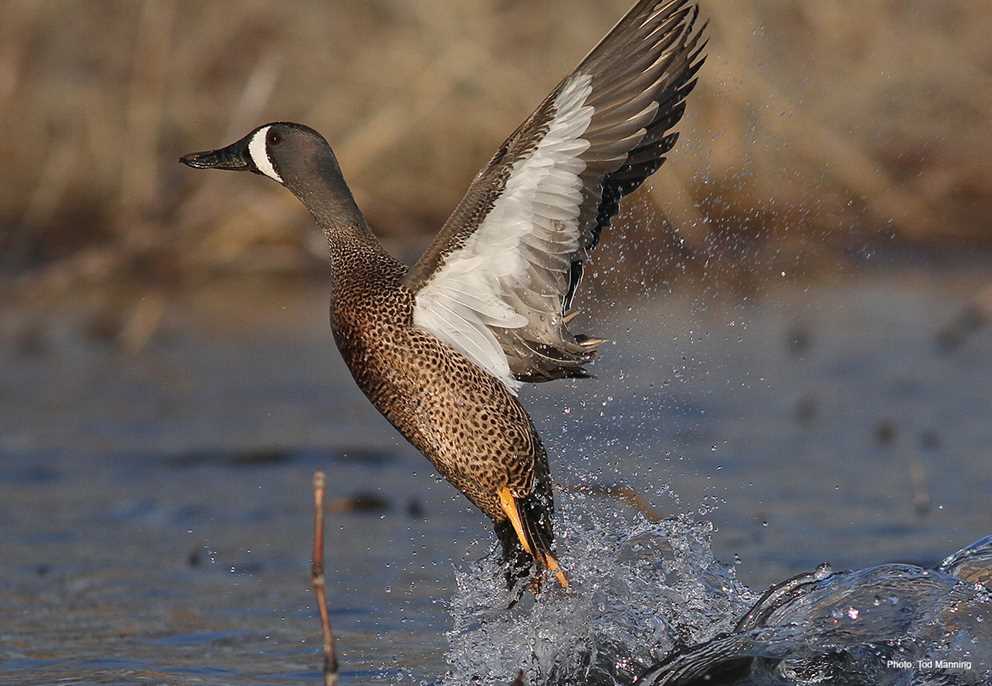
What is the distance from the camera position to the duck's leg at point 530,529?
4355 mm

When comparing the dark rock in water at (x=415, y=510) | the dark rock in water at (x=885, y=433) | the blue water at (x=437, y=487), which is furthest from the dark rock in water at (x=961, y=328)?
the dark rock in water at (x=415, y=510)

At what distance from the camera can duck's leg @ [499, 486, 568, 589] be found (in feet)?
14.3

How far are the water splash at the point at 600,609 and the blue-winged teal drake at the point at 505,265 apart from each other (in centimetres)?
22

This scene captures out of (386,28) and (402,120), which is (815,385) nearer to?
(402,120)

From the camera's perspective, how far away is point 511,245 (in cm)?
421

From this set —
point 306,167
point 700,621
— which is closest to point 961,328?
point 700,621

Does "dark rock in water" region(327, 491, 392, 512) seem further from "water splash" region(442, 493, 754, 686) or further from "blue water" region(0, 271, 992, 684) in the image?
"water splash" region(442, 493, 754, 686)

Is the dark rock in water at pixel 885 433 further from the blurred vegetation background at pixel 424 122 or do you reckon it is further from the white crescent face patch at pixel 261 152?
the white crescent face patch at pixel 261 152

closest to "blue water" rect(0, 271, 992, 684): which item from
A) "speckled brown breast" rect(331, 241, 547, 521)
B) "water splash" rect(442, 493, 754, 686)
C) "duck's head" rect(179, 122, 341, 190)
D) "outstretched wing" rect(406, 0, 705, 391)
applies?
"water splash" rect(442, 493, 754, 686)

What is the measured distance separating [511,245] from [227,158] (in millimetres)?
801

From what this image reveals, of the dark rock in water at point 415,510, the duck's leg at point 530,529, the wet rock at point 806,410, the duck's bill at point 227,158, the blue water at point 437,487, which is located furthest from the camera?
the wet rock at point 806,410

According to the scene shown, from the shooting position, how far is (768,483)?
653 centimetres

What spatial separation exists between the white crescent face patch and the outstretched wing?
0.47 m

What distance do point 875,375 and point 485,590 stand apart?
3.93 metres
